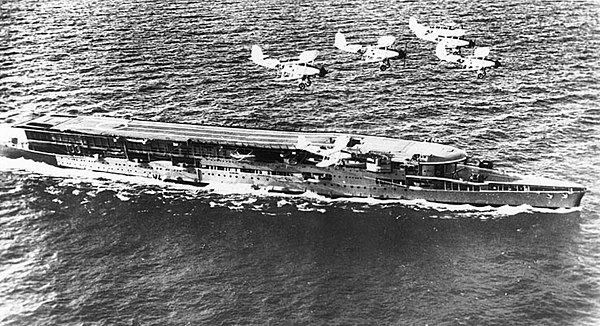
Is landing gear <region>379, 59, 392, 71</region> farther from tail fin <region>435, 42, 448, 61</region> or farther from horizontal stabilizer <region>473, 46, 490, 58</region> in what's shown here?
horizontal stabilizer <region>473, 46, 490, 58</region>

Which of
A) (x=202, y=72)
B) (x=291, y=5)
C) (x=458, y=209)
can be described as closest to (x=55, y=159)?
(x=202, y=72)

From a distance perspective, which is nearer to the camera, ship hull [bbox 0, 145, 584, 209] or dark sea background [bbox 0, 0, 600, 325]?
dark sea background [bbox 0, 0, 600, 325]

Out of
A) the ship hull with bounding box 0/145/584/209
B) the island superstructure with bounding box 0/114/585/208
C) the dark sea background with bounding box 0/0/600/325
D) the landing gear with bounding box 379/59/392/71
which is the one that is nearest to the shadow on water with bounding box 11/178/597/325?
the dark sea background with bounding box 0/0/600/325

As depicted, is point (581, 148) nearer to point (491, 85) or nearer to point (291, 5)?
point (491, 85)

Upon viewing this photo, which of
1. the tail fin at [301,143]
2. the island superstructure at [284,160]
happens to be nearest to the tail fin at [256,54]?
the island superstructure at [284,160]

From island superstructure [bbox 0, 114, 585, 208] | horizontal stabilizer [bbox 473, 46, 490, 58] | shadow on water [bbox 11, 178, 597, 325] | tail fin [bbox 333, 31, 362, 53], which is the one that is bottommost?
shadow on water [bbox 11, 178, 597, 325]

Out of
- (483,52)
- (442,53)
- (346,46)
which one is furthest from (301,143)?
Result: (483,52)

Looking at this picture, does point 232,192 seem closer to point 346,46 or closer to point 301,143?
point 301,143

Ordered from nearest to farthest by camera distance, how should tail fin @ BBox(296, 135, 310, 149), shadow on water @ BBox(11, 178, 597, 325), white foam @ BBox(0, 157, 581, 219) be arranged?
1. shadow on water @ BBox(11, 178, 597, 325)
2. white foam @ BBox(0, 157, 581, 219)
3. tail fin @ BBox(296, 135, 310, 149)
